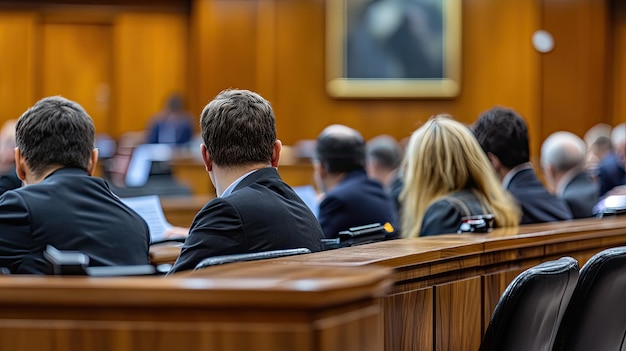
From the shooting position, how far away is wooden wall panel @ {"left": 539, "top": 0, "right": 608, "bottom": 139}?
1297 cm

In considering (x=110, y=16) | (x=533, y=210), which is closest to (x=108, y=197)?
(x=533, y=210)

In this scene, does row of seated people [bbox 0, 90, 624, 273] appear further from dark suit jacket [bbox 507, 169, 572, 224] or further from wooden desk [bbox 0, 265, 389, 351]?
wooden desk [bbox 0, 265, 389, 351]

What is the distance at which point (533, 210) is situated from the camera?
4.78 m

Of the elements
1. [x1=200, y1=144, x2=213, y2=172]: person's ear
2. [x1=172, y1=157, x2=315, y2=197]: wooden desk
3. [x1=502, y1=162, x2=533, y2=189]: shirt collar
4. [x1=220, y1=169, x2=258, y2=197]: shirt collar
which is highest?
[x1=200, y1=144, x2=213, y2=172]: person's ear

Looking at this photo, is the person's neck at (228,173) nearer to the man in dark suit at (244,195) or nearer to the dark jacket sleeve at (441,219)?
A: the man in dark suit at (244,195)

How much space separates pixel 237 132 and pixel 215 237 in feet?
1.45

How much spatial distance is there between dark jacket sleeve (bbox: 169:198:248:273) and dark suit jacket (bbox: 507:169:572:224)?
2.36 meters

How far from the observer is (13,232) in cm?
303

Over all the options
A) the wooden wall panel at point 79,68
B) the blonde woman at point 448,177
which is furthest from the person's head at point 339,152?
the wooden wall panel at point 79,68

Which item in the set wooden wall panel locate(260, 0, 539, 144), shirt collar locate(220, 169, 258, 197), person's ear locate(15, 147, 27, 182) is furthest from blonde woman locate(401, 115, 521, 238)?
wooden wall panel locate(260, 0, 539, 144)

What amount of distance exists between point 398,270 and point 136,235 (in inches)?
43.4

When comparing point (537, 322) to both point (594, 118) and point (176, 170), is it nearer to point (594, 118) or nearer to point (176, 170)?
point (176, 170)

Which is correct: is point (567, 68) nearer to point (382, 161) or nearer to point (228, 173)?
point (382, 161)

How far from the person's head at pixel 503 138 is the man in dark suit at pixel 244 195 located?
1.95 metres
